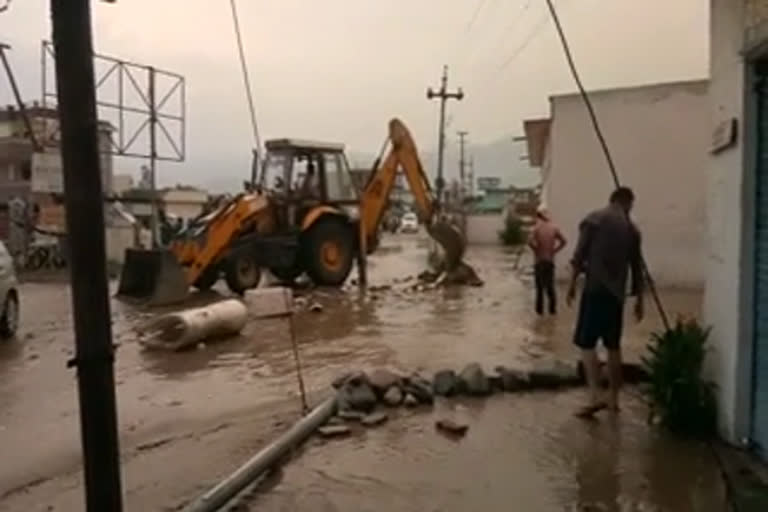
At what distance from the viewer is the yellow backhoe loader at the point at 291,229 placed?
18562 mm

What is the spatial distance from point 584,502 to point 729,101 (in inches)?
116

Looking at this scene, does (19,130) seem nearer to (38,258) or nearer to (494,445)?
(38,258)

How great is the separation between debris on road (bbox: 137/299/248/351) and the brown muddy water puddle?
16.3 feet

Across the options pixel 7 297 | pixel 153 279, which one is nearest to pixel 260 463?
pixel 7 297

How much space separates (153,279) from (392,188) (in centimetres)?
647

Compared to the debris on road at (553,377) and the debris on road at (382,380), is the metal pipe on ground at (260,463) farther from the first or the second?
the debris on road at (553,377)

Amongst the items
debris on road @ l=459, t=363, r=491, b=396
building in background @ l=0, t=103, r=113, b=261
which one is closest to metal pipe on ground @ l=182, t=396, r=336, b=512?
debris on road @ l=459, t=363, r=491, b=396

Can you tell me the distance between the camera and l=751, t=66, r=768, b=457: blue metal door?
588cm

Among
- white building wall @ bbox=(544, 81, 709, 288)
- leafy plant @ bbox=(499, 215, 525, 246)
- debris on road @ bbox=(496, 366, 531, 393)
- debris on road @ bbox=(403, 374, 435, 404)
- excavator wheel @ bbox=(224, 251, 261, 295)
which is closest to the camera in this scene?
debris on road @ bbox=(403, 374, 435, 404)

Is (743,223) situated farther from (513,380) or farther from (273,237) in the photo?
(273,237)

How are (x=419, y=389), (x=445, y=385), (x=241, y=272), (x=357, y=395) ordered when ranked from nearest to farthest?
(x=357, y=395) → (x=419, y=389) → (x=445, y=385) → (x=241, y=272)

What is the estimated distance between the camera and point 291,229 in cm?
2003

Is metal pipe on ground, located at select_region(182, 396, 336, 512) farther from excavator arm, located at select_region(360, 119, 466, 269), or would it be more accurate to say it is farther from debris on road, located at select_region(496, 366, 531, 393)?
excavator arm, located at select_region(360, 119, 466, 269)

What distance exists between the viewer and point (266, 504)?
213 inches
